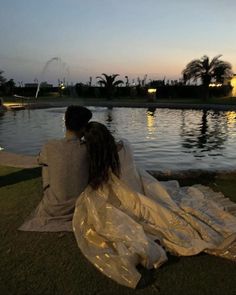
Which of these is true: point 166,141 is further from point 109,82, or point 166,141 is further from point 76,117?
point 109,82

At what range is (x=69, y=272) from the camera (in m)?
3.69

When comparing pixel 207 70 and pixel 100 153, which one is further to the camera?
pixel 207 70

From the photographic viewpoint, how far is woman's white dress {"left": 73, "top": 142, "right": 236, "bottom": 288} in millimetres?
3770

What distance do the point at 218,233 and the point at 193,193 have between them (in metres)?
1.07

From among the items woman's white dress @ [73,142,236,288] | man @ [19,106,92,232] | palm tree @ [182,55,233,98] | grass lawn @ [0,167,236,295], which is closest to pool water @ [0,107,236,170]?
woman's white dress @ [73,142,236,288]

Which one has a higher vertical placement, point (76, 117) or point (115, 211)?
point (76, 117)

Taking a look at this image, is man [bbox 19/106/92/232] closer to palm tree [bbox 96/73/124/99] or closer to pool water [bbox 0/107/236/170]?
pool water [bbox 0/107/236/170]

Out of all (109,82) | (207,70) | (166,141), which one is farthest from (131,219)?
(109,82)

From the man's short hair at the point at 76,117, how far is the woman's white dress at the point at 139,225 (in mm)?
500

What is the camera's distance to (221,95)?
46.2 m

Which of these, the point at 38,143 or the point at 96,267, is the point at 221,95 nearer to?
the point at 38,143

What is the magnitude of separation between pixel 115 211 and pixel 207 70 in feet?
128

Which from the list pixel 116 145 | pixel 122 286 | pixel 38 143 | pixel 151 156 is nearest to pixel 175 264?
pixel 122 286

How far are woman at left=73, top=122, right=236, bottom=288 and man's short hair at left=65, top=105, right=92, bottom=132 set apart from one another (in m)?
0.22
